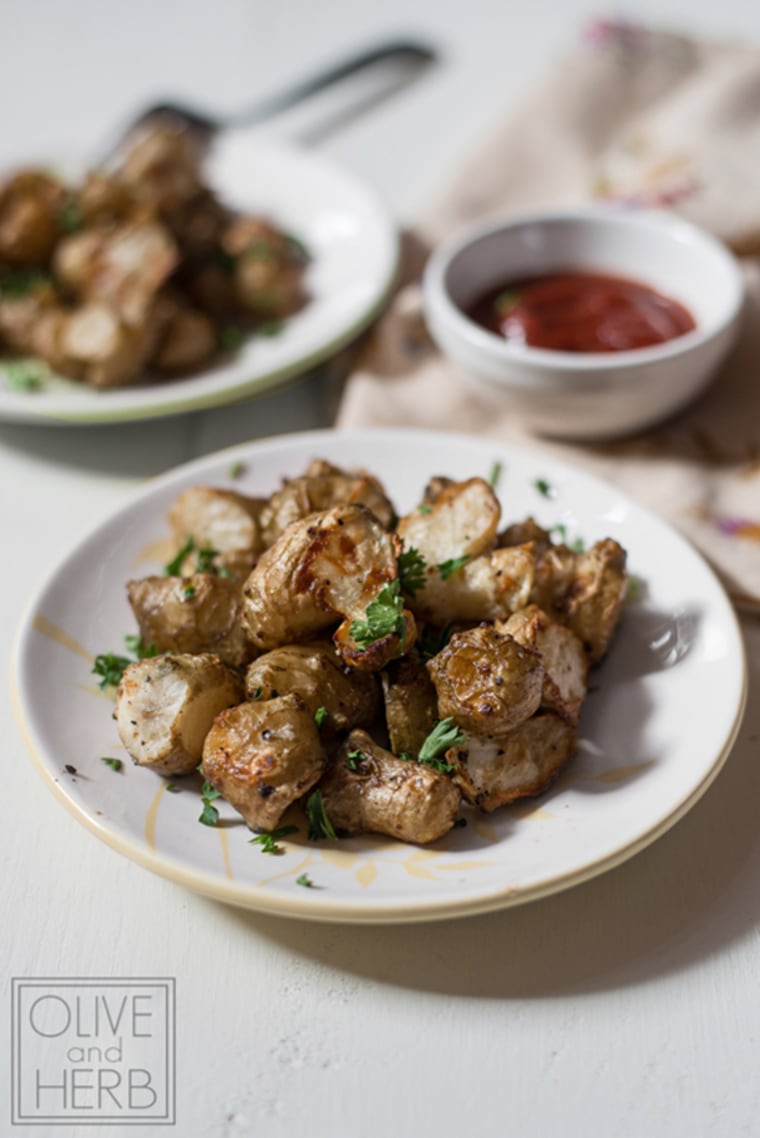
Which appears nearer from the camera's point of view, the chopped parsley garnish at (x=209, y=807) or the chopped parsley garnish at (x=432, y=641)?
the chopped parsley garnish at (x=209, y=807)

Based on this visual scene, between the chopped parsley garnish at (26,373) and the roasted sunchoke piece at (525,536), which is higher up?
the roasted sunchoke piece at (525,536)

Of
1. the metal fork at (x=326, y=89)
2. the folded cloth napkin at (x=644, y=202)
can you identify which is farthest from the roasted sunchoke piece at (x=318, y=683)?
the metal fork at (x=326, y=89)

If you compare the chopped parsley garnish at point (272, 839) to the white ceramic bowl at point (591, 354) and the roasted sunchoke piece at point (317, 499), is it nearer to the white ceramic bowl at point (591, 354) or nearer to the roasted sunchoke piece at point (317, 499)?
the roasted sunchoke piece at point (317, 499)

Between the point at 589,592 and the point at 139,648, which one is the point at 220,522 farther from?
the point at 589,592

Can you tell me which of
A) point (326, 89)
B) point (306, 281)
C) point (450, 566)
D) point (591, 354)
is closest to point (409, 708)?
point (450, 566)

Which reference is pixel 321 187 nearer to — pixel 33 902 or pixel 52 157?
pixel 52 157

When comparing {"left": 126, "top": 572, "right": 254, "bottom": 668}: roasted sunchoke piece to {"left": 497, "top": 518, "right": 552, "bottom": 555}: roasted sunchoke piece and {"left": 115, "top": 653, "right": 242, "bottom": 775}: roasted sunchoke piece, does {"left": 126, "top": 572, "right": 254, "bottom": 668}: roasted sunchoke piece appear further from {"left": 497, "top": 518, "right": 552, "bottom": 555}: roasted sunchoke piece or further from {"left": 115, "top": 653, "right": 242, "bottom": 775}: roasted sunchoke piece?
{"left": 497, "top": 518, "right": 552, "bottom": 555}: roasted sunchoke piece

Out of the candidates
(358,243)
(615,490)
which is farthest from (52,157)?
(615,490)

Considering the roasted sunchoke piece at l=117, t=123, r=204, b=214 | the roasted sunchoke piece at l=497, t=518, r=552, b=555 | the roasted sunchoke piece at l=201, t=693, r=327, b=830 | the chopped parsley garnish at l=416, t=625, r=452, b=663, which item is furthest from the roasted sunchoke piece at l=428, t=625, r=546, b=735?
the roasted sunchoke piece at l=117, t=123, r=204, b=214
